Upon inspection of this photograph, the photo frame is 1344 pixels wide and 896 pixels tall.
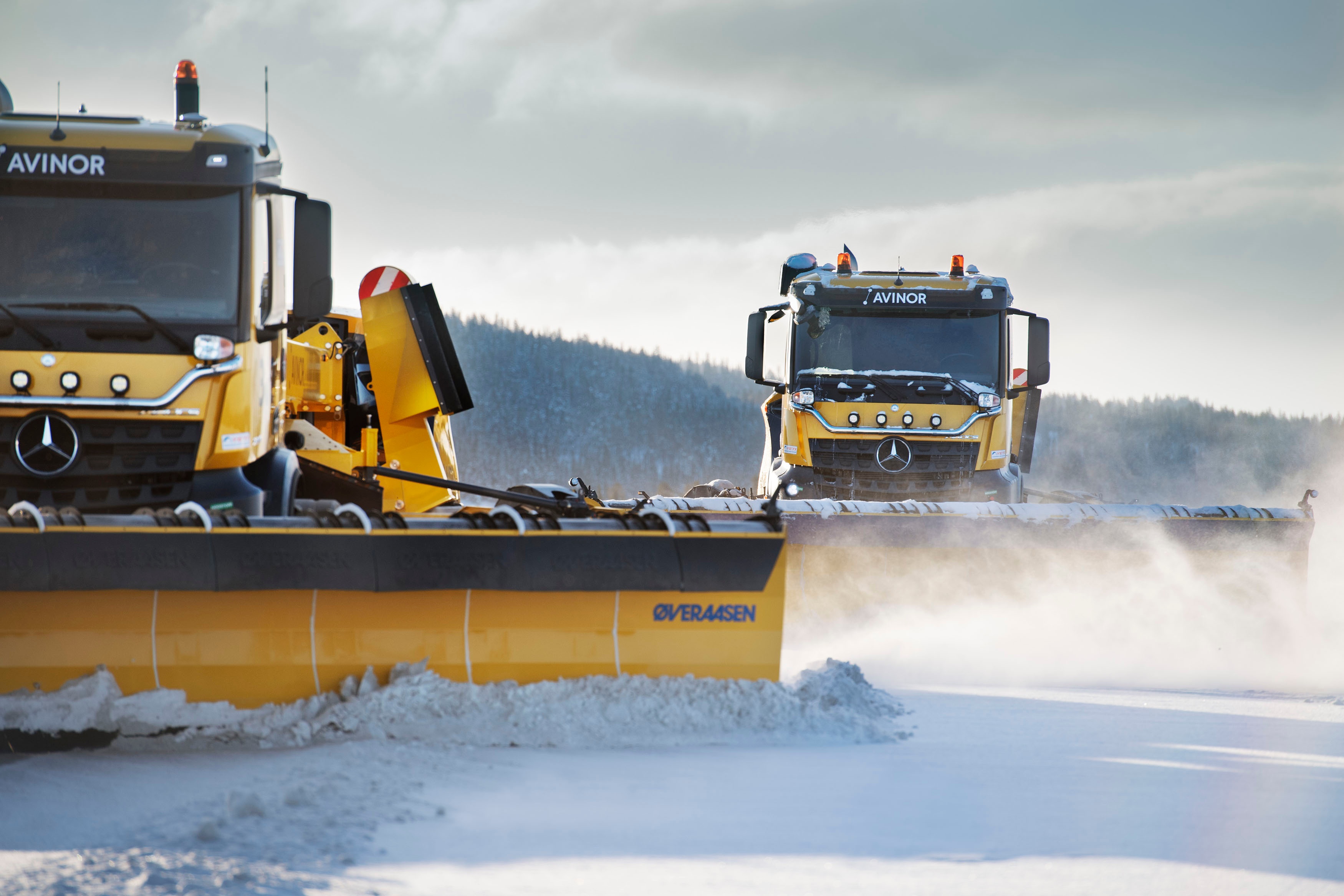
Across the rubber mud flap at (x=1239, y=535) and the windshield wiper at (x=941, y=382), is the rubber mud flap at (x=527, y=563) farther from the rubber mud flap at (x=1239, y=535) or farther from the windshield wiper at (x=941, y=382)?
the windshield wiper at (x=941, y=382)

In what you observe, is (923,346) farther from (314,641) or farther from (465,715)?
(314,641)

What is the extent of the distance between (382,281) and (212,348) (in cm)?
280

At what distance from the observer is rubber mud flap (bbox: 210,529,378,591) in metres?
4.33

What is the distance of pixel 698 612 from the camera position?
4.81 m

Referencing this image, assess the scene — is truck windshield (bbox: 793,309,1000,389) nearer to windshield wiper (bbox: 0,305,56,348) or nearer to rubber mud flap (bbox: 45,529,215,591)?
windshield wiper (bbox: 0,305,56,348)

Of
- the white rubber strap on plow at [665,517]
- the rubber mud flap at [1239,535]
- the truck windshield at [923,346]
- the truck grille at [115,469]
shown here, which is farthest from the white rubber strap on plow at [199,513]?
the truck windshield at [923,346]

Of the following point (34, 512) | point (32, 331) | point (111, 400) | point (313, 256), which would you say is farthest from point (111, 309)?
point (34, 512)

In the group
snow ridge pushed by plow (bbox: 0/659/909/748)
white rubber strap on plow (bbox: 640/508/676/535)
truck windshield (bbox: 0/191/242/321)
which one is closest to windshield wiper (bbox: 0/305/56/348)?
truck windshield (bbox: 0/191/242/321)

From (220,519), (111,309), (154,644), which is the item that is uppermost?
(111,309)

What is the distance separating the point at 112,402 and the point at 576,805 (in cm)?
313

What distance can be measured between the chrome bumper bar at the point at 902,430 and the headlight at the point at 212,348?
5.47 m

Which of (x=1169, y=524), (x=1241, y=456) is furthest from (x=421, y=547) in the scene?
(x=1241, y=456)

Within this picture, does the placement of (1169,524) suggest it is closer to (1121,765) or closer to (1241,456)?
(1121,765)

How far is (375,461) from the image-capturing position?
880cm
